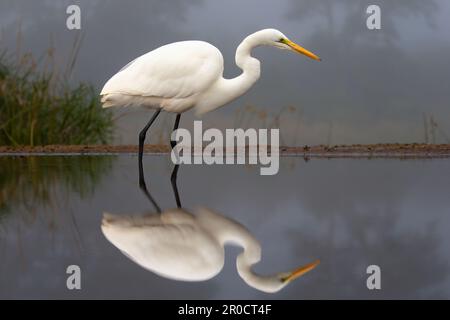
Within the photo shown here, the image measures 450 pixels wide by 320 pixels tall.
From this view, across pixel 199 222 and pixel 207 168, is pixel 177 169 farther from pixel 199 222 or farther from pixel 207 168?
pixel 199 222

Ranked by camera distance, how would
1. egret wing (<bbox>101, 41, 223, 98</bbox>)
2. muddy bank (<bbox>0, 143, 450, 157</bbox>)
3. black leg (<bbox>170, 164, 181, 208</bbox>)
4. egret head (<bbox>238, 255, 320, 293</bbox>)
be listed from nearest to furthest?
egret head (<bbox>238, 255, 320, 293</bbox>)
black leg (<bbox>170, 164, 181, 208</bbox>)
egret wing (<bbox>101, 41, 223, 98</bbox>)
muddy bank (<bbox>0, 143, 450, 157</bbox>)

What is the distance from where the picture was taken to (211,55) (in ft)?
19.8

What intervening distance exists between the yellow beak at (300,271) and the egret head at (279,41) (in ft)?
11.1

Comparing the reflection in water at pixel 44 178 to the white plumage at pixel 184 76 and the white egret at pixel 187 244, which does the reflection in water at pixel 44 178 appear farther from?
the white egret at pixel 187 244

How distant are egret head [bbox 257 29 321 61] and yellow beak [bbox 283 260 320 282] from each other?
3.38 meters

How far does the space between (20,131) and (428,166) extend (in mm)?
5528

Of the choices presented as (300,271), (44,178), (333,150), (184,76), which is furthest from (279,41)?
(300,271)

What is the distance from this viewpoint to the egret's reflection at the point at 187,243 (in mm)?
2900

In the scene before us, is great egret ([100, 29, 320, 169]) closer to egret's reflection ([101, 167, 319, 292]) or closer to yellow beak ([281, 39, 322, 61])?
yellow beak ([281, 39, 322, 61])

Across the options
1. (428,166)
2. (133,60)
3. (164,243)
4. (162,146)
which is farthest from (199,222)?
(162,146)

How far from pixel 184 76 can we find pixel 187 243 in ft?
9.48

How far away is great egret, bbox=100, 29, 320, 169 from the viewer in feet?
19.8

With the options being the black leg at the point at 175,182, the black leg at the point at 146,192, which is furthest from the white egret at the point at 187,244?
the black leg at the point at 175,182

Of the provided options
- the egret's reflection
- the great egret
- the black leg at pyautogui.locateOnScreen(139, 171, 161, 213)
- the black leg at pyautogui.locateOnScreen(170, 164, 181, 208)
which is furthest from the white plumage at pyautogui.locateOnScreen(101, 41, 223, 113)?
the egret's reflection
